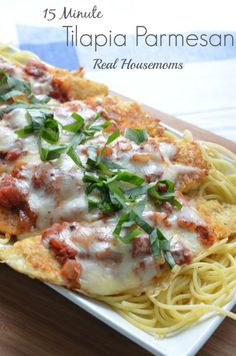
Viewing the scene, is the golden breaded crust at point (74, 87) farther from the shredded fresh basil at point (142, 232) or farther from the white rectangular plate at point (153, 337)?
the white rectangular plate at point (153, 337)

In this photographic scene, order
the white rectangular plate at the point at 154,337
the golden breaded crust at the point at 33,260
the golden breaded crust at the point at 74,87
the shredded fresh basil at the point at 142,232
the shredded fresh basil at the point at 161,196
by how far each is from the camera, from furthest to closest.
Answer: the golden breaded crust at the point at 74,87 → the shredded fresh basil at the point at 161,196 → the shredded fresh basil at the point at 142,232 → the golden breaded crust at the point at 33,260 → the white rectangular plate at the point at 154,337

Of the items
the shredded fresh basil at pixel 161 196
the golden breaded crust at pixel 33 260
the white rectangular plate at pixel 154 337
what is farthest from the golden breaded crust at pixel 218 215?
the golden breaded crust at pixel 33 260

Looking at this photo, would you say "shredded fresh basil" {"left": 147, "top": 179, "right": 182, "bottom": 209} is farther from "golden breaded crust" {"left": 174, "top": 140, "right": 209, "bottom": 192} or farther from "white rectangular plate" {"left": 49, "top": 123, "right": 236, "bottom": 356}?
"white rectangular plate" {"left": 49, "top": 123, "right": 236, "bottom": 356}

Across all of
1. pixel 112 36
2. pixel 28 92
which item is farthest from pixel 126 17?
pixel 28 92

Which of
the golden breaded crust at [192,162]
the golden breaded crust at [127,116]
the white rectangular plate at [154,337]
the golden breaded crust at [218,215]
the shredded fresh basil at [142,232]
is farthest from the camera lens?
the golden breaded crust at [127,116]

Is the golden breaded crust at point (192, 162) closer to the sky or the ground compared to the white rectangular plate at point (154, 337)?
closer to the sky

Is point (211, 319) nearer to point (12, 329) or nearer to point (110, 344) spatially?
point (110, 344)

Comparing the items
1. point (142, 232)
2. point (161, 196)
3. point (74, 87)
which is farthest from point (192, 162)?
point (74, 87)

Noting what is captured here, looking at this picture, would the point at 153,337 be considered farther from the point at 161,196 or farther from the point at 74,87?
the point at 74,87
